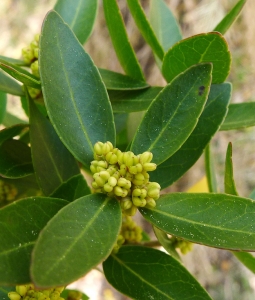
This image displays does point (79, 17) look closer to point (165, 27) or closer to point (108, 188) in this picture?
point (165, 27)

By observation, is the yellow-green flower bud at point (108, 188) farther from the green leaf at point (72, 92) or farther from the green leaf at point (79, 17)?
the green leaf at point (79, 17)

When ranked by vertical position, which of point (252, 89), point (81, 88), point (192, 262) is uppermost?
point (81, 88)

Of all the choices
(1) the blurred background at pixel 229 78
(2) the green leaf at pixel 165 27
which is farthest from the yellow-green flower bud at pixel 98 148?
(1) the blurred background at pixel 229 78

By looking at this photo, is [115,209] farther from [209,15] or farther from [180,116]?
[209,15]

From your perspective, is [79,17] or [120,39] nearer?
[120,39]

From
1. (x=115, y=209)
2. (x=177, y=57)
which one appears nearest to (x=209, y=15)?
(x=177, y=57)

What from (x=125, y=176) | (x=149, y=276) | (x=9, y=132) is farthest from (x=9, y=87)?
(x=149, y=276)
